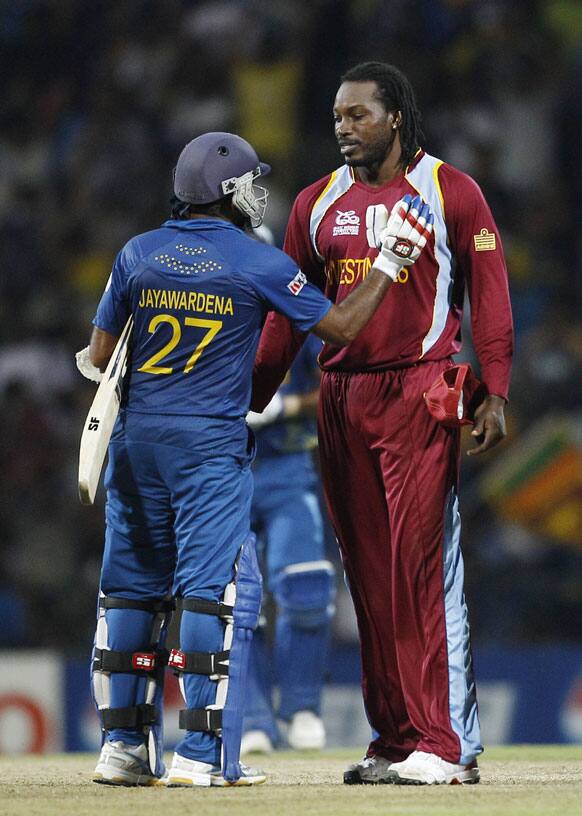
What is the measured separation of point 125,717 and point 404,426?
3.94ft

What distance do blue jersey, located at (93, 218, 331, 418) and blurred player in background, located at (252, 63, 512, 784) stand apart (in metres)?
0.31

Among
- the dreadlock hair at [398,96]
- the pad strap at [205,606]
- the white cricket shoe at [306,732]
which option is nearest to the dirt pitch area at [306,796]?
the pad strap at [205,606]

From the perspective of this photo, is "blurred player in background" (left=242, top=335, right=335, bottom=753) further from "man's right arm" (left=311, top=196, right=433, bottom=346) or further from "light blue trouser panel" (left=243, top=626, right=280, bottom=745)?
"man's right arm" (left=311, top=196, right=433, bottom=346)

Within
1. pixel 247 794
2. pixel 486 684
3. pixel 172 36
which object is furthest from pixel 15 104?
pixel 247 794

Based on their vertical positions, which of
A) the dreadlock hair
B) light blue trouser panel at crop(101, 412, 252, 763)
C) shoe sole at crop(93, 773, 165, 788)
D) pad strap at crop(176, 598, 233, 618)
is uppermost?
the dreadlock hair

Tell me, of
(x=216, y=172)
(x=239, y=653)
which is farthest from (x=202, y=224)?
(x=239, y=653)

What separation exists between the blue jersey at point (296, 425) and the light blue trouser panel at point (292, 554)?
5 cm

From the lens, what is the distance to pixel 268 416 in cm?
675

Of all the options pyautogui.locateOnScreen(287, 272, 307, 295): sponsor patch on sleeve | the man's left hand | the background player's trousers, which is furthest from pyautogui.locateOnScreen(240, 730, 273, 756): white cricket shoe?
pyautogui.locateOnScreen(287, 272, 307, 295): sponsor patch on sleeve

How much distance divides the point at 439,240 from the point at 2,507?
573 centimetres

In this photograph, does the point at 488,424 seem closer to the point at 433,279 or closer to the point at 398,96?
the point at 433,279

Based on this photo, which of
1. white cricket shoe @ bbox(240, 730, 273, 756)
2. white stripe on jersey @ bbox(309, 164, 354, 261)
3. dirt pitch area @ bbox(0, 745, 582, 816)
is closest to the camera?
dirt pitch area @ bbox(0, 745, 582, 816)

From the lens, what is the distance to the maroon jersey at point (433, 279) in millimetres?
4785

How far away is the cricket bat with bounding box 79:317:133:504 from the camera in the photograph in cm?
454
